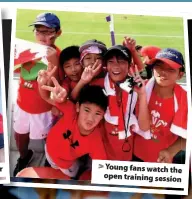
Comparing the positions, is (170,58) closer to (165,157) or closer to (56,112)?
(165,157)

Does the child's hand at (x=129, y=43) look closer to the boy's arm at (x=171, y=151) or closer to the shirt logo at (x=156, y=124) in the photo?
the shirt logo at (x=156, y=124)

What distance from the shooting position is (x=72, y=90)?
1768 millimetres

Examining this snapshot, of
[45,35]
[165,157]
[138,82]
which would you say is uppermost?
[45,35]

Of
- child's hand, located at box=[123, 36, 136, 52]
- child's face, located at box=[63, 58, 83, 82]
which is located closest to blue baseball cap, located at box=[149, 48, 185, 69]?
child's hand, located at box=[123, 36, 136, 52]

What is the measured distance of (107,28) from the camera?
180cm

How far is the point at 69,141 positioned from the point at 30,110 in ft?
0.70

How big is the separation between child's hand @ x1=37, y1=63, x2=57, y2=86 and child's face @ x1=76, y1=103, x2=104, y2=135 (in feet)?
0.61

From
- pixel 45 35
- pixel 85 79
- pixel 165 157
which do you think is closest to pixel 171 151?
pixel 165 157

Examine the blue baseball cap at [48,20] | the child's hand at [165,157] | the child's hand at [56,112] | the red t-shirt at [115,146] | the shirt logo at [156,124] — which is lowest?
the child's hand at [165,157]

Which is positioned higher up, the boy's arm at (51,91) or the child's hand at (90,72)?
the child's hand at (90,72)

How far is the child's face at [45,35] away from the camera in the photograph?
1.78m

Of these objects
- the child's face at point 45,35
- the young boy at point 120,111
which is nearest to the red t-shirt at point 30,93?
the child's face at point 45,35

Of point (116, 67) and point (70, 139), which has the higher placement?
point (116, 67)

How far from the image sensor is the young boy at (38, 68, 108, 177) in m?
1.75
